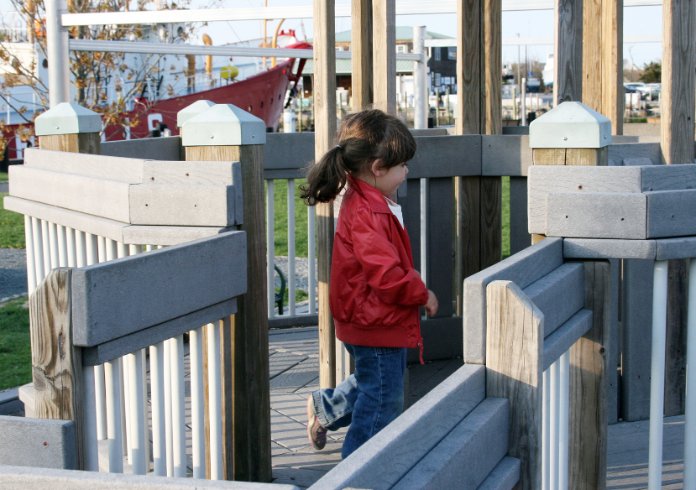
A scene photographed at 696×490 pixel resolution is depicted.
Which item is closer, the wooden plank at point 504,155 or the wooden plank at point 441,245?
the wooden plank at point 504,155

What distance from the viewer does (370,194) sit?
3.62m

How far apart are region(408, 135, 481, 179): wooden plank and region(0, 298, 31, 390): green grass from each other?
8.97ft

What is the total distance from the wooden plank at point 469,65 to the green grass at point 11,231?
7651 millimetres

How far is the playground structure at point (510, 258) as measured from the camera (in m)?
2.23

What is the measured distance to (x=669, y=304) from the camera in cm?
463

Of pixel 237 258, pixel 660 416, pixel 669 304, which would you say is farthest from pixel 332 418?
pixel 669 304

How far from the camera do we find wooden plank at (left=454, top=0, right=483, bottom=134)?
18.0 ft

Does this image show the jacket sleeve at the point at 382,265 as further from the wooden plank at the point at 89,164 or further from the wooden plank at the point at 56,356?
the wooden plank at the point at 56,356

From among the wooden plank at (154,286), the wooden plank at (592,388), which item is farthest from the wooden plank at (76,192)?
the wooden plank at (592,388)

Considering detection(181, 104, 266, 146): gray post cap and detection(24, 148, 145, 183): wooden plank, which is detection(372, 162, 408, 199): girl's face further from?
detection(24, 148, 145, 183): wooden plank

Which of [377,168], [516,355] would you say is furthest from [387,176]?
[516,355]

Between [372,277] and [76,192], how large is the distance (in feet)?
3.46

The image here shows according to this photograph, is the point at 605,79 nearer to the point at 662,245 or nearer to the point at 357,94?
the point at 357,94

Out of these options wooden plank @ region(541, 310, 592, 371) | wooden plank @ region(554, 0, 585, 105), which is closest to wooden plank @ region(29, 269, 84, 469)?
wooden plank @ region(541, 310, 592, 371)
